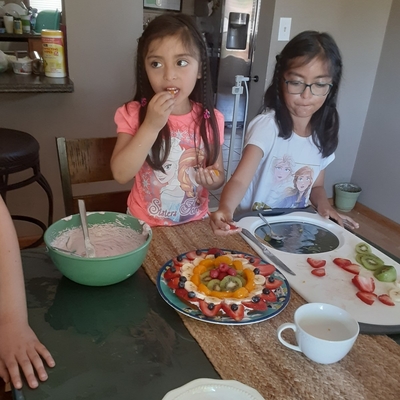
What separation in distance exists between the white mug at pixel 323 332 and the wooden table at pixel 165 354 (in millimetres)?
32

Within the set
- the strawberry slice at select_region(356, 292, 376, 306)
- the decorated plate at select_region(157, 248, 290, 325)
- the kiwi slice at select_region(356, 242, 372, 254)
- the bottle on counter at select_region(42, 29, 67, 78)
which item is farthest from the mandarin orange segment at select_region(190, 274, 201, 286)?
the bottle on counter at select_region(42, 29, 67, 78)

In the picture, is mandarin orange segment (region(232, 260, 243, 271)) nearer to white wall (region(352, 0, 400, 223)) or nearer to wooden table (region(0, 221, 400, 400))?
wooden table (region(0, 221, 400, 400))

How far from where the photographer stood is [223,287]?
824 millimetres

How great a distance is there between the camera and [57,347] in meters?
0.69

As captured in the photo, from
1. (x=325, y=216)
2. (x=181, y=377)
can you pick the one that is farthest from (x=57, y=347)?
(x=325, y=216)

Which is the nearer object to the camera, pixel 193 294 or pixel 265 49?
pixel 193 294

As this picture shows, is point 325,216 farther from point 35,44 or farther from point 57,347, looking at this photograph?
point 35,44

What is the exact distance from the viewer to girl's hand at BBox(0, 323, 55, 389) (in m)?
0.63

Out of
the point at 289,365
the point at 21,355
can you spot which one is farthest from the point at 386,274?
the point at 21,355

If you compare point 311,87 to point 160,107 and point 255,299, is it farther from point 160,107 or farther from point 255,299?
point 255,299

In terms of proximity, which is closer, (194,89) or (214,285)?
(214,285)

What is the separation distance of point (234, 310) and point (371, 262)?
16.7 inches

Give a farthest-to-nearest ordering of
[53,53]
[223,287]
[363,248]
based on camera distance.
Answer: [53,53] → [363,248] → [223,287]

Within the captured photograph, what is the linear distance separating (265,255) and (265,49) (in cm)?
205
